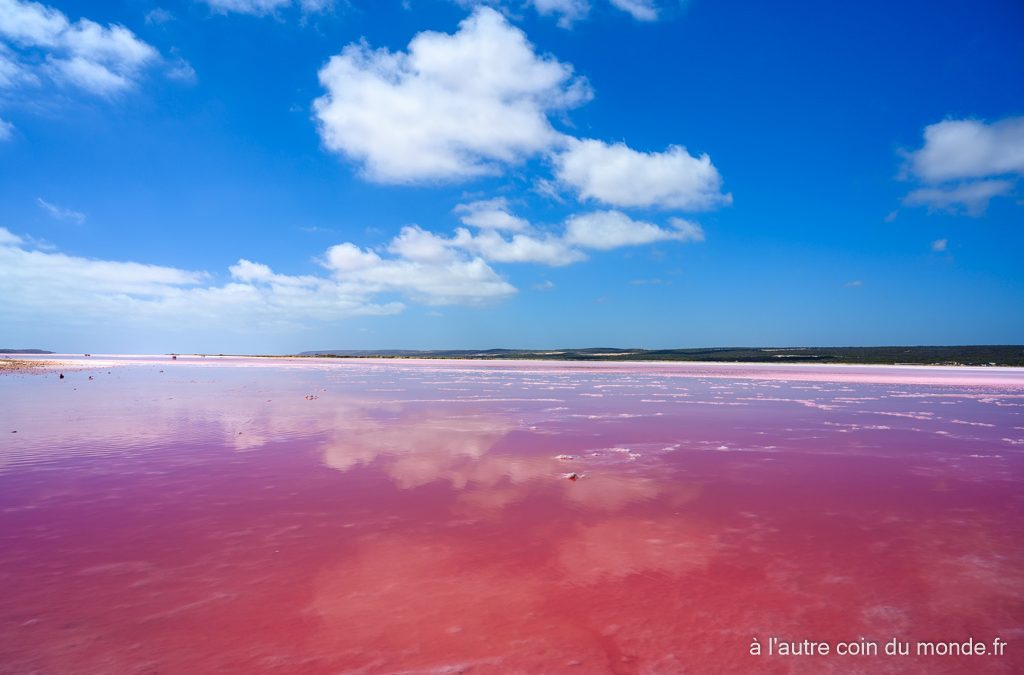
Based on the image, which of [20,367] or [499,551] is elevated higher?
[20,367]

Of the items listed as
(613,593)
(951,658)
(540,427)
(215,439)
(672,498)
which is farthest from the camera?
(540,427)

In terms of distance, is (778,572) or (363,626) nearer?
(363,626)

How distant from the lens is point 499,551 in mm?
7227

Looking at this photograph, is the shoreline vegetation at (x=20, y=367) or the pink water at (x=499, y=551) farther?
the shoreline vegetation at (x=20, y=367)

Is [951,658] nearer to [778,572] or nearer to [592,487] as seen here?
[778,572]

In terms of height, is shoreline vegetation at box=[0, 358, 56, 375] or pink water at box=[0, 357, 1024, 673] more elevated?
shoreline vegetation at box=[0, 358, 56, 375]

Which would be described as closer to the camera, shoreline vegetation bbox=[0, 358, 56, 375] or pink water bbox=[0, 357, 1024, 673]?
pink water bbox=[0, 357, 1024, 673]

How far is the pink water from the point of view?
5004mm

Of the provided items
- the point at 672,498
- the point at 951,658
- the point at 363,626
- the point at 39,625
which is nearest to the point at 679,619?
the point at 951,658

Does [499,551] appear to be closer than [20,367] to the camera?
Yes

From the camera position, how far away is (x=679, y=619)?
5.49 meters

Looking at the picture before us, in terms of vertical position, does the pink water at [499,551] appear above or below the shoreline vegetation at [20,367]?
below

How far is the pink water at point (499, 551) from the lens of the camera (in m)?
5.00

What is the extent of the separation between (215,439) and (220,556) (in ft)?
30.2
